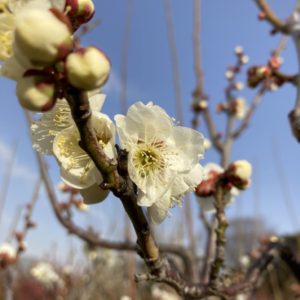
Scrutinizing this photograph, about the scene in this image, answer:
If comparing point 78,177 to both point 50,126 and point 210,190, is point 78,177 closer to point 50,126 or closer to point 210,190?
point 50,126

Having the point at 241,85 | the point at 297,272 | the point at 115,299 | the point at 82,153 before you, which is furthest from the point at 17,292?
the point at 82,153

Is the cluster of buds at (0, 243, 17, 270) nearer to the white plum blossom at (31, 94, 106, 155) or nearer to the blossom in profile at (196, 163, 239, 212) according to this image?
the blossom in profile at (196, 163, 239, 212)

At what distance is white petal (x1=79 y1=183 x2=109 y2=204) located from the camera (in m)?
0.51

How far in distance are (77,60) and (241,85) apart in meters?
2.47

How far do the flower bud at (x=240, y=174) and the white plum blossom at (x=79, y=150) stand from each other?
0.46 metres

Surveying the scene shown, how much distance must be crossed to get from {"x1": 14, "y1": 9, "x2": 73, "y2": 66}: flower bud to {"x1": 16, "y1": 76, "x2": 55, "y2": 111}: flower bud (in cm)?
2

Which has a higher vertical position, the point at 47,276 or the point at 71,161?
the point at 71,161

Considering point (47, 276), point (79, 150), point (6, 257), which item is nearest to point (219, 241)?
point (79, 150)

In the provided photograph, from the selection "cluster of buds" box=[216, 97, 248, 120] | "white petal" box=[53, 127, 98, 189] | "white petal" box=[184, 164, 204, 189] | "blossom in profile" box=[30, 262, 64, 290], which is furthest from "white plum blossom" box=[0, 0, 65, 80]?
"blossom in profile" box=[30, 262, 64, 290]

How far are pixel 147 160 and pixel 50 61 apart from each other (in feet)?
0.78

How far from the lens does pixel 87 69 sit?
0.36 metres

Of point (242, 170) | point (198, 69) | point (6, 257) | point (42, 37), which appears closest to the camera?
point (42, 37)

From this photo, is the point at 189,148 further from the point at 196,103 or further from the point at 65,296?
the point at 65,296

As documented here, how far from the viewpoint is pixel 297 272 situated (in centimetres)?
113
